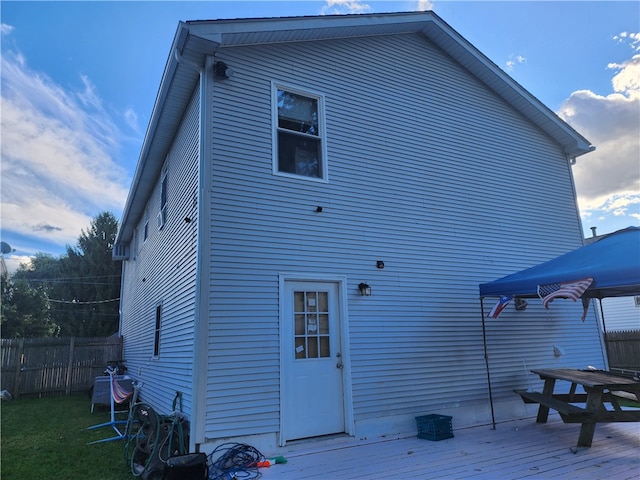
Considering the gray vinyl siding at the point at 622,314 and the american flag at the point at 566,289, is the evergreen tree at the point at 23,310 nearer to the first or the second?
the american flag at the point at 566,289

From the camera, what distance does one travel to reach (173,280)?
248 inches

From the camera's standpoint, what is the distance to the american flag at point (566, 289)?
4.64 meters

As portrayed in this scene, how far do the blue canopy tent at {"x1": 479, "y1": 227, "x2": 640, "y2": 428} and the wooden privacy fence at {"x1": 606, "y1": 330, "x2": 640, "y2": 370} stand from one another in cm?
605

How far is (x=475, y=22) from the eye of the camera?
8086 millimetres

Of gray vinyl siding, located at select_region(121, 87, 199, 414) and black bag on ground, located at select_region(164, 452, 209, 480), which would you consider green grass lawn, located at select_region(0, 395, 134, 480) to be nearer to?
black bag on ground, located at select_region(164, 452, 209, 480)

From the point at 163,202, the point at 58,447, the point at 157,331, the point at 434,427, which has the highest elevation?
the point at 163,202

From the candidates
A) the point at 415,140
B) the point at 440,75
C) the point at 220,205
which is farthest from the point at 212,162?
the point at 440,75

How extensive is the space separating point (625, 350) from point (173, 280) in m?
12.1

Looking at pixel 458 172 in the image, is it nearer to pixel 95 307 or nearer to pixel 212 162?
pixel 212 162

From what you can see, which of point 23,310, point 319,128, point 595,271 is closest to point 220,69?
point 319,128

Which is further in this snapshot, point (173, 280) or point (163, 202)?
point (163, 202)

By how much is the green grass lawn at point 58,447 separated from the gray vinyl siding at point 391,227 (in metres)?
1.38

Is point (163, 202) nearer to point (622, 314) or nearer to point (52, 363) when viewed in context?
point (52, 363)

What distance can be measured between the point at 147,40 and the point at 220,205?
443 centimetres
